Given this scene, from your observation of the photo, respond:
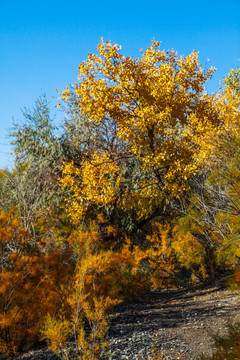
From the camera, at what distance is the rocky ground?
6.40 m

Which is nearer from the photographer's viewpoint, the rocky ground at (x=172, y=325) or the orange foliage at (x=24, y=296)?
the rocky ground at (x=172, y=325)

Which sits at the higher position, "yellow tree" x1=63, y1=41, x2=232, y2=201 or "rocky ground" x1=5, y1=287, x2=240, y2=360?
"yellow tree" x1=63, y1=41, x2=232, y2=201

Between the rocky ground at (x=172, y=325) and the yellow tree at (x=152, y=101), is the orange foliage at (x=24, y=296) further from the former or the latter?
the yellow tree at (x=152, y=101)

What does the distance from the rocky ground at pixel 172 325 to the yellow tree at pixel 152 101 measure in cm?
360

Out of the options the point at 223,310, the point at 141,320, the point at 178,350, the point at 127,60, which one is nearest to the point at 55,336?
the point at 178,350

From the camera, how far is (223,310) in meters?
8.34

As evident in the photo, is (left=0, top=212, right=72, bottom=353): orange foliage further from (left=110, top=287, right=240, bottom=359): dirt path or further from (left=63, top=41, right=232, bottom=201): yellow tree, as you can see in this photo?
(left=63, top=41, right=232, bottom=201): yellow tree

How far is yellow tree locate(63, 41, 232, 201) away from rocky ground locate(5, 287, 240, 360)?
11.8ft

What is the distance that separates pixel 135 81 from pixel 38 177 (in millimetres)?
5673

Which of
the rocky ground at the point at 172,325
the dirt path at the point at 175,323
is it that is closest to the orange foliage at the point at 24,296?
the rocky ground at the point at 172,325

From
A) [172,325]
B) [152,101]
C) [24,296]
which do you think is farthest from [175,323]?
[152,101]

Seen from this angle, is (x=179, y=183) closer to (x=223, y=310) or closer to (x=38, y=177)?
(x=223, y=310)

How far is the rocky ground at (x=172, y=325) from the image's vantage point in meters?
6.40

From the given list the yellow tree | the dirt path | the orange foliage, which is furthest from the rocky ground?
the yellow tree
